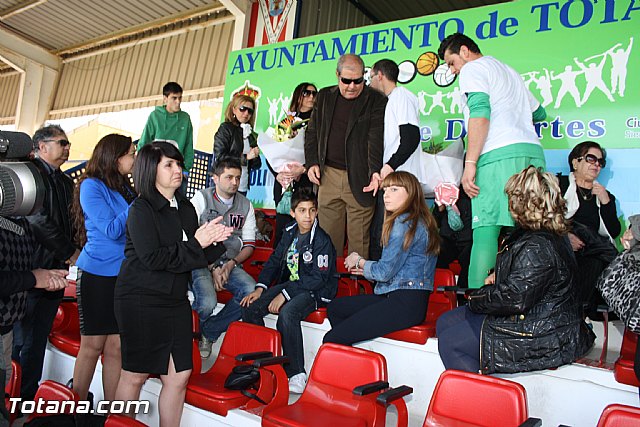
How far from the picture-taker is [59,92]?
44.4 ft

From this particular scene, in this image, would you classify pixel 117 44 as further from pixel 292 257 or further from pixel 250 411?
pixel 250 411

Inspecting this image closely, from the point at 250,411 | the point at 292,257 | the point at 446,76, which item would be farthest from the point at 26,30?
the point at 250,411

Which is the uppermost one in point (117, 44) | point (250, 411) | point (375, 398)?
point (117, 44)

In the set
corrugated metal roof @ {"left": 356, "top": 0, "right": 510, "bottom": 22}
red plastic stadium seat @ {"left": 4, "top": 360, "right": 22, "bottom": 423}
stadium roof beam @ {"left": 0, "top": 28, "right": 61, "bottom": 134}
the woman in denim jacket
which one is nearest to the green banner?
the woman in denim jacket

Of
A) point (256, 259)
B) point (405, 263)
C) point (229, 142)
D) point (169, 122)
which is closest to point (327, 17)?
point (169, 122)

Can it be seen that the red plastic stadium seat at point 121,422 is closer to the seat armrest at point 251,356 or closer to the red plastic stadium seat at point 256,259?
the seat armrest at point 251,356

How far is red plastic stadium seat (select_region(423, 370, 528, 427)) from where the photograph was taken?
171 centimetres

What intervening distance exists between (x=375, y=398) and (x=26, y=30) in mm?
13612

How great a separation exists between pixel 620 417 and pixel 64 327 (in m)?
3.23

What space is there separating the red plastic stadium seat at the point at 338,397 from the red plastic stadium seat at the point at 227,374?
0.15m

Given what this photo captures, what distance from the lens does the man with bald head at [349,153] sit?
11.0 ft

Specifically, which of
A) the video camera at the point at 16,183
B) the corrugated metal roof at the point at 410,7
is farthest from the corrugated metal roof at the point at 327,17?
the video camera at the point at 16,183

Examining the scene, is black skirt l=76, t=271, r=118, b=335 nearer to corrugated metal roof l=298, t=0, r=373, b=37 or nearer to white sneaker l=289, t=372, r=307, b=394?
white sneaker l=289, t=372, r=307, b=394

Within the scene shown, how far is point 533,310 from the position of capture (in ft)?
6.86
